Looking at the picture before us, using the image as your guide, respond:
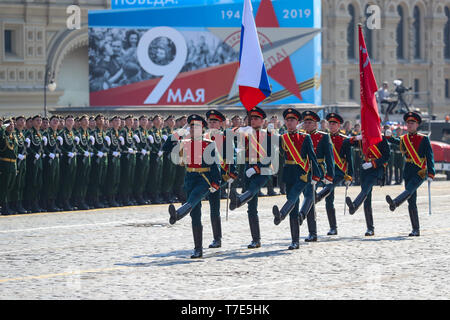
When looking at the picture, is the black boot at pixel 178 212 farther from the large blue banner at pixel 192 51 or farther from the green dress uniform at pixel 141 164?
the large blue banner at pixel 192 51

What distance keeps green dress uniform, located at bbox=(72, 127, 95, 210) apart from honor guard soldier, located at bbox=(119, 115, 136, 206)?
0.86 m

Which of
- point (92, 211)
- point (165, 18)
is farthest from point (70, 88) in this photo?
point (92, 211)

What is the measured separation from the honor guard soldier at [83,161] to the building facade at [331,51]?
20.1 meters

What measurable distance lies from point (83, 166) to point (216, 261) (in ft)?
26.1

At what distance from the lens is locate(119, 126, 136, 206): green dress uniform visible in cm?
2048

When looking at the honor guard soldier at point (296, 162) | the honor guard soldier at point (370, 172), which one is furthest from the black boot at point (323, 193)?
the honor guard soldier at point (296, 162)

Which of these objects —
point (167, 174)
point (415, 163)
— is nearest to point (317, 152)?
point (415, 163)

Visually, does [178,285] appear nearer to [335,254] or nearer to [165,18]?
[335,254]

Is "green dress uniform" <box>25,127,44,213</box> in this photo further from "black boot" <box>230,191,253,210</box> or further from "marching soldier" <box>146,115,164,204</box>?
"black boot" <box>230,191,253,210</box>

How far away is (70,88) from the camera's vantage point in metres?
42.1

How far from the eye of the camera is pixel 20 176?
1881 centimetres

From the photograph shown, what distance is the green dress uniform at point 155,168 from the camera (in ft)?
69.1
